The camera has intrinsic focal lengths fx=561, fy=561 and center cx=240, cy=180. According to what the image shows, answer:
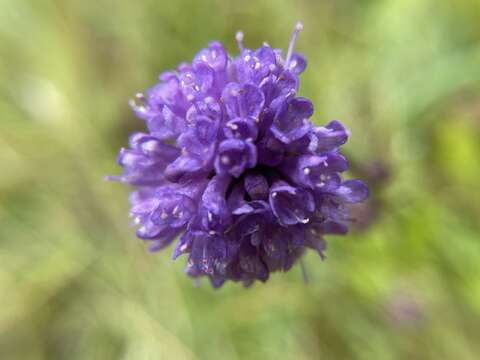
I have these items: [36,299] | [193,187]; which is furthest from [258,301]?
[193,187]

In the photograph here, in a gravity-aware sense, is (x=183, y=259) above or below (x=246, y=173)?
below

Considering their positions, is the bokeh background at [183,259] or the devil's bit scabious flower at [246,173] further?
the bokeh background at [183,259]

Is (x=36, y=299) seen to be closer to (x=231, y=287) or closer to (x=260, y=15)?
(x=231, y=287)

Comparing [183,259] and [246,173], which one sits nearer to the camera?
[246,173]
